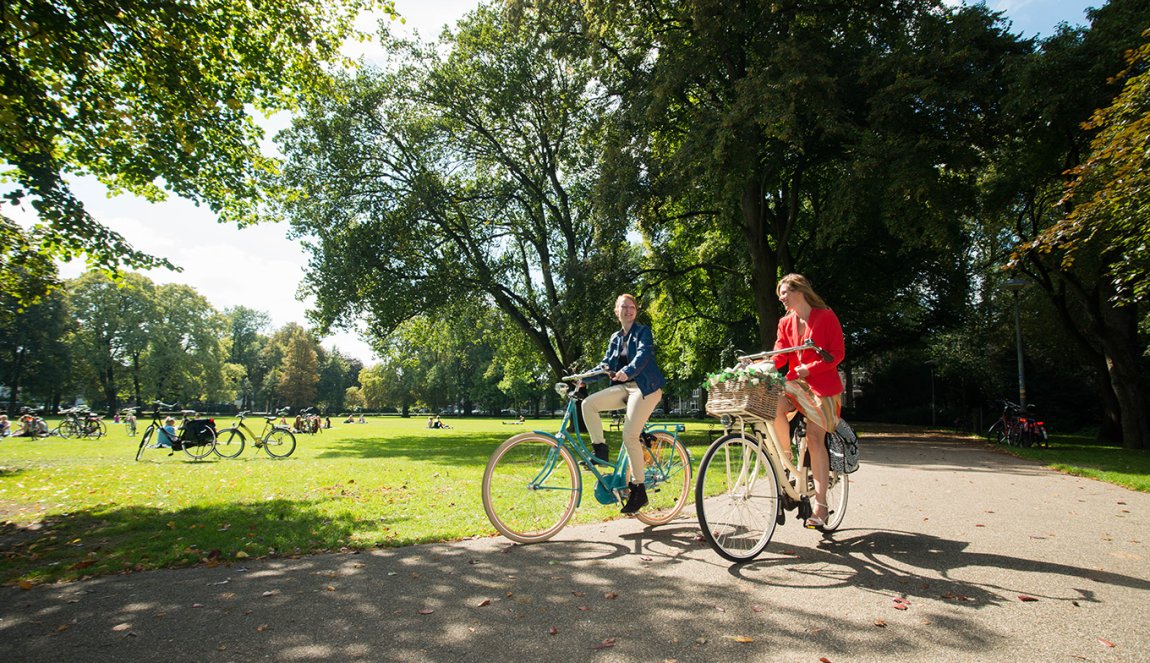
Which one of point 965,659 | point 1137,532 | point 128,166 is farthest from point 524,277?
point 965,659

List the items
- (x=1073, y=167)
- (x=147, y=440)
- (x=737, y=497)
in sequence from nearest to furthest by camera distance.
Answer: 1. (x=737, y=497)
2. (x=1073, y=167)
3. (x=147, y=440)

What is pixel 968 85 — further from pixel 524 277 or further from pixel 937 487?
pixel 524 277

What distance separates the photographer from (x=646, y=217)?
58.0 ft

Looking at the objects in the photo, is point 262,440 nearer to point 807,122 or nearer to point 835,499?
point 835,499

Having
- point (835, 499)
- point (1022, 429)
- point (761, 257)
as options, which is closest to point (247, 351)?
point (761, 257)

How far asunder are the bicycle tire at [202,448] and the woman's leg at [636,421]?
497 inches

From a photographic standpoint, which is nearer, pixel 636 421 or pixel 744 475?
pixel 744 475

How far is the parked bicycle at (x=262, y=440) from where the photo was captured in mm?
14570

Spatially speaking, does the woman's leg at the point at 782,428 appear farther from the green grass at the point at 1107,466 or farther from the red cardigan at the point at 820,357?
the green grass at the point at 1107,466

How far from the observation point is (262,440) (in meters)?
15.3

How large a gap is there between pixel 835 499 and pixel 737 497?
46.9 inches

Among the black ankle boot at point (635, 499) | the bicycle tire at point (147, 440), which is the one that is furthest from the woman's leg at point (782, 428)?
the bicycle tire at point (147, 440)

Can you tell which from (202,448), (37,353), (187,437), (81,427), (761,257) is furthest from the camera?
(37,353)

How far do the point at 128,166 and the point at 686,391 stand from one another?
44.5 meters
